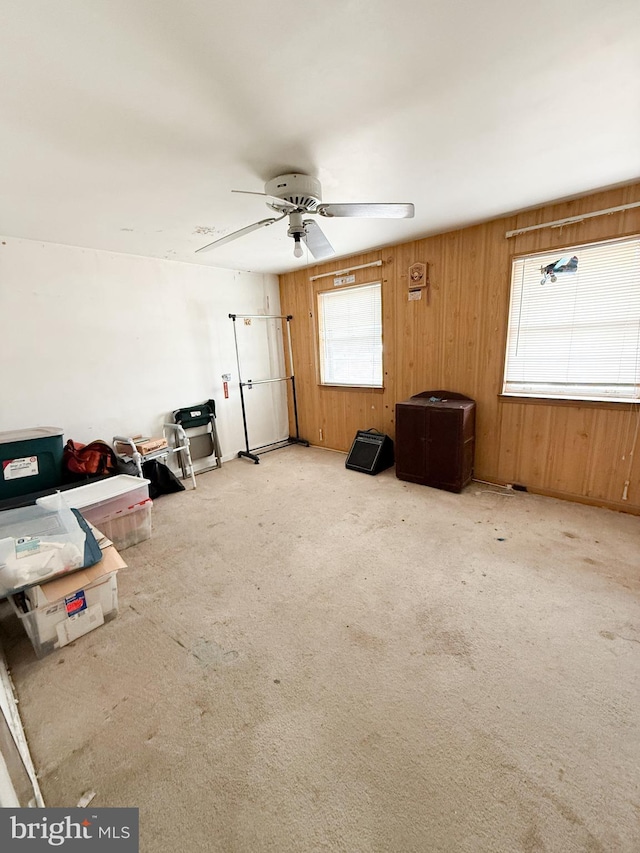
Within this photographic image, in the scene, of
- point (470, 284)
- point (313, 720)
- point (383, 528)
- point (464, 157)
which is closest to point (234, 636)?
point (313, 720)

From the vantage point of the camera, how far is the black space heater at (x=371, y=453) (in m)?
3.89

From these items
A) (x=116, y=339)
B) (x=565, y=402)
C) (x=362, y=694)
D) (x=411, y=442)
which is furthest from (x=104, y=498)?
(x=565, y=402)

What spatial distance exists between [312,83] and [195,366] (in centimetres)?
316

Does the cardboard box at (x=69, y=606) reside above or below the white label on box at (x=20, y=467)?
below

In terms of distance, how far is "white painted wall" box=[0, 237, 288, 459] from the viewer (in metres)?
2.84

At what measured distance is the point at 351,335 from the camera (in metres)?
4.30

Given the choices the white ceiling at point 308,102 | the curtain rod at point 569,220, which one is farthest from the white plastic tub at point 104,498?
the curtain rod at point 569,220

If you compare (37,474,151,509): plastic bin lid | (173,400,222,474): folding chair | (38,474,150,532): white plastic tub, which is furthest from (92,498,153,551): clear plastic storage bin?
(173,400,222,474): folding chair

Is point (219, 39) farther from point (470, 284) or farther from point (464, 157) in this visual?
point (470, 284)

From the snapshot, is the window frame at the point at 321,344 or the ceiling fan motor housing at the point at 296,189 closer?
the ceiling fan motor housing at the point at 296,189

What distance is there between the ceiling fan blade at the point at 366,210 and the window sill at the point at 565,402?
1944 millimetres

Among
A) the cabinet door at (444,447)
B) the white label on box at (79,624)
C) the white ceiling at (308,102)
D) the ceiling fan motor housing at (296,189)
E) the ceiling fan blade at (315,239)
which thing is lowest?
the white label on box at (79,624)

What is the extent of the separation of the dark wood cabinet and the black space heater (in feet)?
1.09

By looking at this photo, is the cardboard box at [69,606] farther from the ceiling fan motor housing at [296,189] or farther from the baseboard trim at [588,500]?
the baseboard trim at [588,500]
